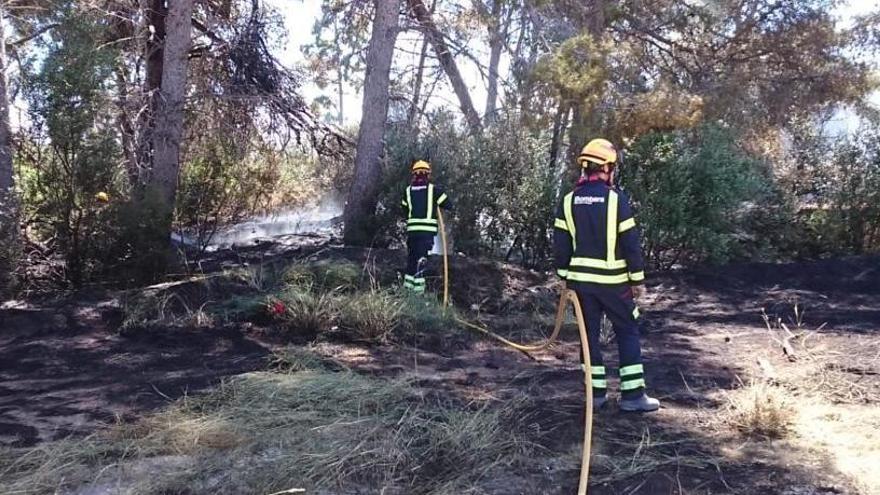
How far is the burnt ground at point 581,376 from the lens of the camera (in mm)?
4008

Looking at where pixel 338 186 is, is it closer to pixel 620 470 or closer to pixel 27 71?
pixel 27 71

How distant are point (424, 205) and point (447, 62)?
7.27 m

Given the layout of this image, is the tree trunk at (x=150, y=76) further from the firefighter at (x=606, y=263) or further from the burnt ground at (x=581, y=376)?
the firefighter at (x=606, y=263)

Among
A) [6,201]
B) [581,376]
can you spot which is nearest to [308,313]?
[581,376]

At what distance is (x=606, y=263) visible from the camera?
15.9 feet

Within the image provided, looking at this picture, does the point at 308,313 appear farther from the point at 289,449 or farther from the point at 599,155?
the point at 599,155

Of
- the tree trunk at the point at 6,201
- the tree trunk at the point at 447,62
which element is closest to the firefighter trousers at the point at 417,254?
the tree trunk at the point at 447,62

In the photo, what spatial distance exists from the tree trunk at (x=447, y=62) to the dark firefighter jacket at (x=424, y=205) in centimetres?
267

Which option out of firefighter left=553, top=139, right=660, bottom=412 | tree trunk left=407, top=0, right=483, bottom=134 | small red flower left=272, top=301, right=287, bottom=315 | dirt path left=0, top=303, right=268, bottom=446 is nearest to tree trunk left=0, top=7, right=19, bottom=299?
dirt path left=0, top=303, right=268, bottom=446

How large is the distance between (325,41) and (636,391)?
15.6m

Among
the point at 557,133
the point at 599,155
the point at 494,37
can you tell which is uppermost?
the point at 494,37

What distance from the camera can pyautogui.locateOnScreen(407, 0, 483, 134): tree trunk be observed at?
490 inches

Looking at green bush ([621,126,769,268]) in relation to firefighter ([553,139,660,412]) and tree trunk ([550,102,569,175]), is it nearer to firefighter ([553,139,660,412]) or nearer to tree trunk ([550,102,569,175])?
tree trunk ([550,102,569,175])

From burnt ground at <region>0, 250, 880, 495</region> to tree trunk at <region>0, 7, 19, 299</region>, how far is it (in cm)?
86
